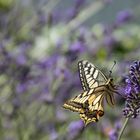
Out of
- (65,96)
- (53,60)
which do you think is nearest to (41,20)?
(53,60)

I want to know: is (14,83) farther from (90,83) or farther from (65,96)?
(90,83)

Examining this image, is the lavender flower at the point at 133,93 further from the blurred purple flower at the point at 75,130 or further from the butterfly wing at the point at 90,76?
the blurred purple flower at the point at 75,130

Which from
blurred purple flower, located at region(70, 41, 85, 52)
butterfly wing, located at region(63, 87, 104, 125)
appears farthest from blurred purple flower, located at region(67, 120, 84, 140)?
butterfly wing, located at region(63, 87, 104, 125)

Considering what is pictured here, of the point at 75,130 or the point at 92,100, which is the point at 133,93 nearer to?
the point at 92,100

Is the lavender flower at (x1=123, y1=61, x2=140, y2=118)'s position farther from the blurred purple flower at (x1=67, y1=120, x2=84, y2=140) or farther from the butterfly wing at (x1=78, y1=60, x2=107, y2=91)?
the blurred purple flower at (x1=67, y1=120, x2=84, y2=140)

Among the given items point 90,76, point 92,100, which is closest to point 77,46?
point 90,76

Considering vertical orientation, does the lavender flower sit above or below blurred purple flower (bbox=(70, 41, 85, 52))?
below

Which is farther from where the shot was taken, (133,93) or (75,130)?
(75,130)
